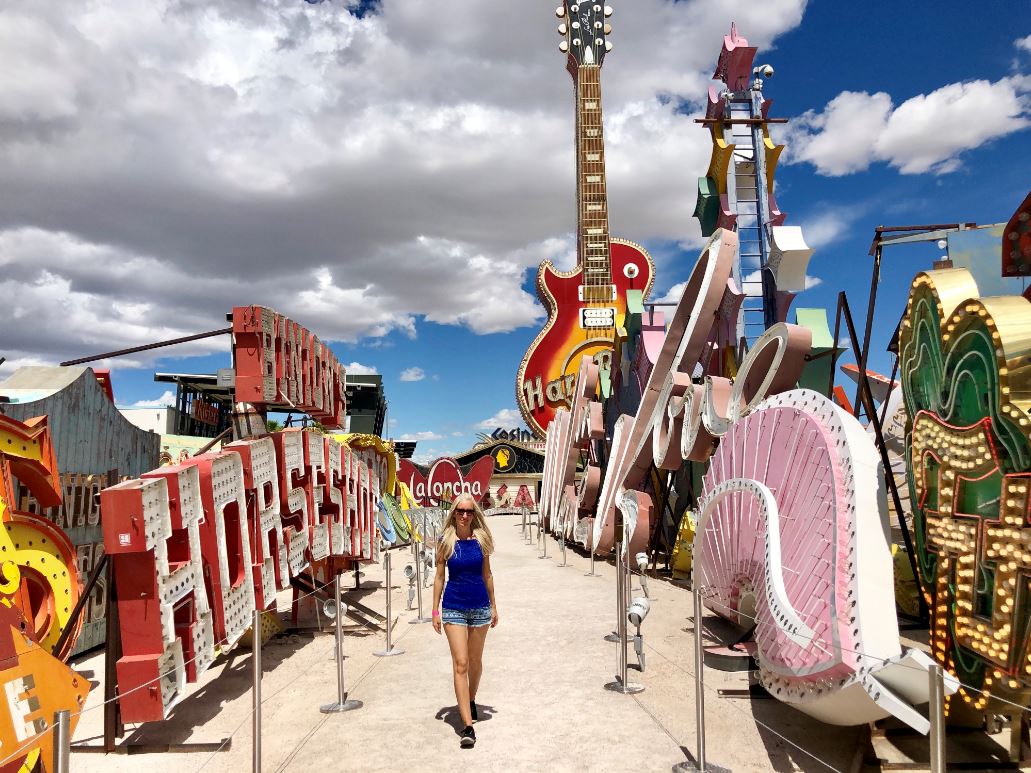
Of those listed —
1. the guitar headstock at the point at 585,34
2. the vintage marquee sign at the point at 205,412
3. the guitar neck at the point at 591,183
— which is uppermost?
the guitar headstock at the point at 585,34

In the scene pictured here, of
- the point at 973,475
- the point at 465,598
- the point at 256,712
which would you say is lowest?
the point at 256,712

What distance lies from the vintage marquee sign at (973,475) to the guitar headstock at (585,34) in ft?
126

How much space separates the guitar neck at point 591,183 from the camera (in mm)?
38250

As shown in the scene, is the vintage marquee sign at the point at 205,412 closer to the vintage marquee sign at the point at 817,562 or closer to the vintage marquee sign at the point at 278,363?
the vintage marquee sign at the point at 278,363

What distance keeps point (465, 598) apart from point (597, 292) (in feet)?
110

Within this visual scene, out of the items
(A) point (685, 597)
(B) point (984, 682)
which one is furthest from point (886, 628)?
(A) point (685, 597)

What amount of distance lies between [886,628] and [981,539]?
0.83m

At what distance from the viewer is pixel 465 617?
5316 mm

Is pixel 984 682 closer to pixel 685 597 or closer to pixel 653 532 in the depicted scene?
pixel 685 597

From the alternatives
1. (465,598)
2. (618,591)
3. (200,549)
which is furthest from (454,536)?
(618,591)

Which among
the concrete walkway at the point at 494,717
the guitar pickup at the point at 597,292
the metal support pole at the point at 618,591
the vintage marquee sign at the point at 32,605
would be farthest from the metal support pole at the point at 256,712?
the guitar pickup at the point at 597,292

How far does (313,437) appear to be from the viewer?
9164mm

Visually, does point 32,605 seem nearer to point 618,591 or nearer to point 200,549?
point 200,549

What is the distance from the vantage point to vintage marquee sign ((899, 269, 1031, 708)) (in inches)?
169
